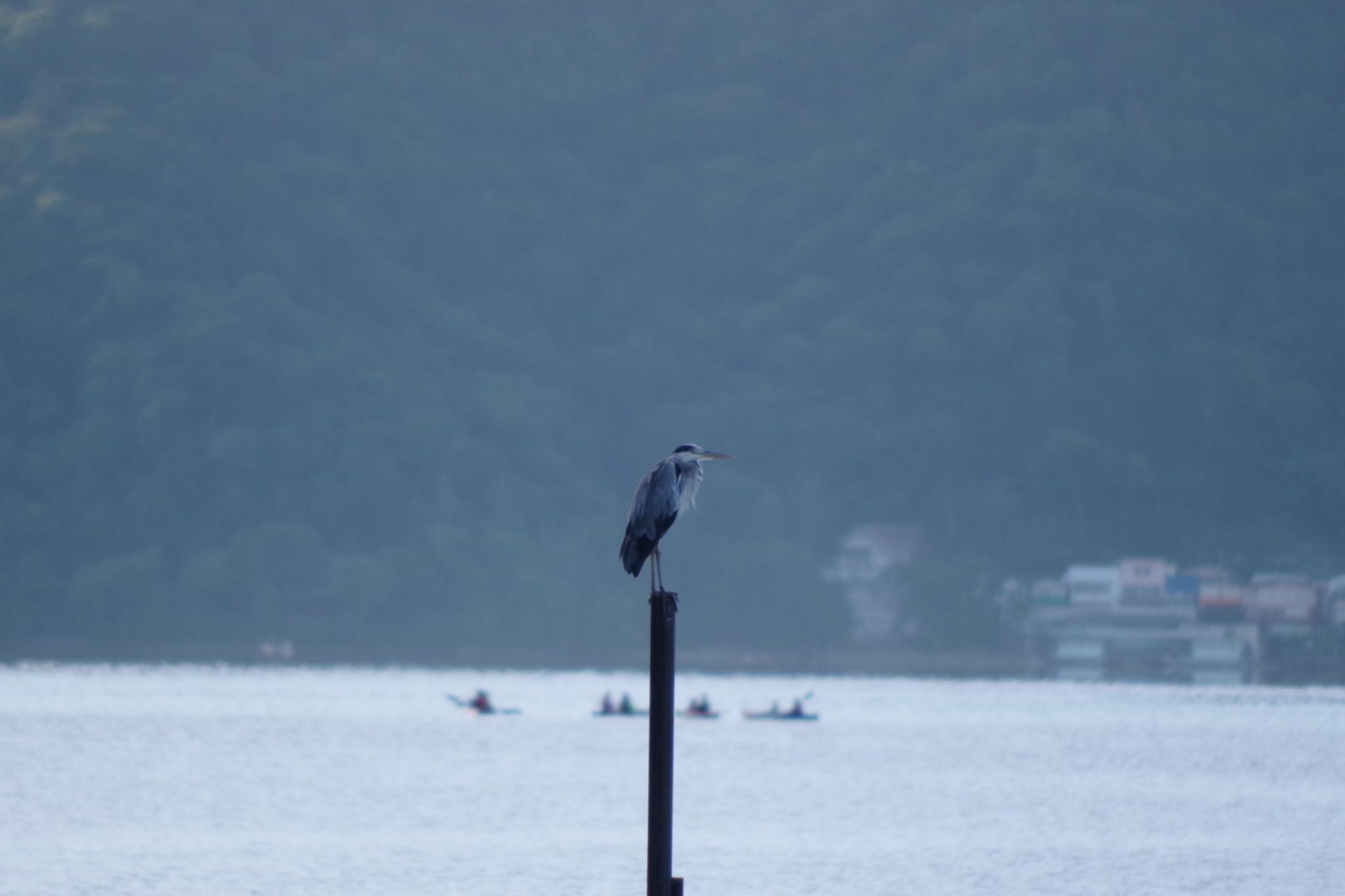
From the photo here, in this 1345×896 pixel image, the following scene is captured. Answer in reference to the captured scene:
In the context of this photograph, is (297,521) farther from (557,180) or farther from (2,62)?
(2,62)

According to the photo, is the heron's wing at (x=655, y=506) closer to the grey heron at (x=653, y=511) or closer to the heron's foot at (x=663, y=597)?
the grey heron at (x=653, y=511)

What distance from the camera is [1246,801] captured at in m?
52.4

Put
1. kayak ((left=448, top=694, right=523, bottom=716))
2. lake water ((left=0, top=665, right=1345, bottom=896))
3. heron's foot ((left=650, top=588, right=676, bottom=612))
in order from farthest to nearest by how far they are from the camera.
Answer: kayak ((left=448, top=694, right=523, bottom=716)) < lake water ((left=0, top=665, right=1345, bottom=896)) < heron's foot ((left=650, top=588, right=676, bottom=612))

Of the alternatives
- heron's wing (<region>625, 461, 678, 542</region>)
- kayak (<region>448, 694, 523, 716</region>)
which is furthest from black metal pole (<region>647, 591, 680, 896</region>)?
kayak (<region>448, 694, 523, 716</region>)

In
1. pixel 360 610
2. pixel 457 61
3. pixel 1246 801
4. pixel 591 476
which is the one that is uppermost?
pixel 457 61

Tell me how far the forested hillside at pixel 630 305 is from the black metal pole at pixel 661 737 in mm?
105450

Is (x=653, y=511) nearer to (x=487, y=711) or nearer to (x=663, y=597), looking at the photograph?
(x=663, y=597)

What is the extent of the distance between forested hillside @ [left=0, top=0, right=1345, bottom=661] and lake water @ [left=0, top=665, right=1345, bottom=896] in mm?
30861

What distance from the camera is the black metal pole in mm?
15461

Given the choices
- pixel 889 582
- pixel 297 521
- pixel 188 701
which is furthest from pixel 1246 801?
pixel 297 521

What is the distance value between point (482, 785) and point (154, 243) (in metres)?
101

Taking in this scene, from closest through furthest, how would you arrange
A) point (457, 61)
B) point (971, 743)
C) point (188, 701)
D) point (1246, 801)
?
point (1246, 801)
point (971, 743)
point (188, 701)
point (457, 61)

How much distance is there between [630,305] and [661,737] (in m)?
138

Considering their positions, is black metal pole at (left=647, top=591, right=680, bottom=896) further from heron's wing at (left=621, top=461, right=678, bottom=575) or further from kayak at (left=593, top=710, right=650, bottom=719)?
kayak at (left=593, top=710, right=650, bottom=719)
